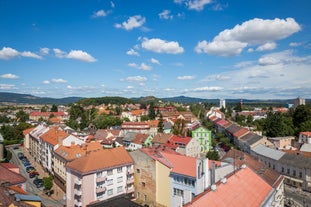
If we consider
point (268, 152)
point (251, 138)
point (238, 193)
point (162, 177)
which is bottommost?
point (268, 152)

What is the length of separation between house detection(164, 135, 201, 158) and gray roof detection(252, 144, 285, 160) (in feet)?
43.4

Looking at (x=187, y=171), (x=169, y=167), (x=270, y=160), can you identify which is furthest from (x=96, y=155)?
(x=270, y=160)

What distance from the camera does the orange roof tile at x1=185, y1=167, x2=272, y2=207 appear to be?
17.6 metres

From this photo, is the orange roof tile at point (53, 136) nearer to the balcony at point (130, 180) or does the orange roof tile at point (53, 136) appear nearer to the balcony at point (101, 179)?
the balcony at point (101, 179)

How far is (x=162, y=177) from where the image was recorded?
108 ft

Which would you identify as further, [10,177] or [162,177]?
[162,177]

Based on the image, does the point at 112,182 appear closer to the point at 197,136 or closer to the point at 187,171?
the point at 187,171

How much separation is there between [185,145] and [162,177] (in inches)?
1023

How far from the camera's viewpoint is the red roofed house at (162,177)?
1171 inches

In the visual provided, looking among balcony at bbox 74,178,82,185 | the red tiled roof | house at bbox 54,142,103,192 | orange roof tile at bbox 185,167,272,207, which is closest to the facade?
house at bbox 54,142,103,192

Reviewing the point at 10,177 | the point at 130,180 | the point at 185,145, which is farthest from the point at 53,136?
the point at 185,145

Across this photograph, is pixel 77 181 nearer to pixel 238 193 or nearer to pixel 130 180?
pixel 130 180

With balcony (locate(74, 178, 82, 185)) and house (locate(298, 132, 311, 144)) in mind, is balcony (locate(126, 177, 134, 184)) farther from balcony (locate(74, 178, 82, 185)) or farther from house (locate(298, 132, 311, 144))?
house (locate(298, 132, 311, 144))

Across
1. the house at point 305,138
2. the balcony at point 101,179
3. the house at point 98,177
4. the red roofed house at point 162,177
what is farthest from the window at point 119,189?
the house at point 305,138
